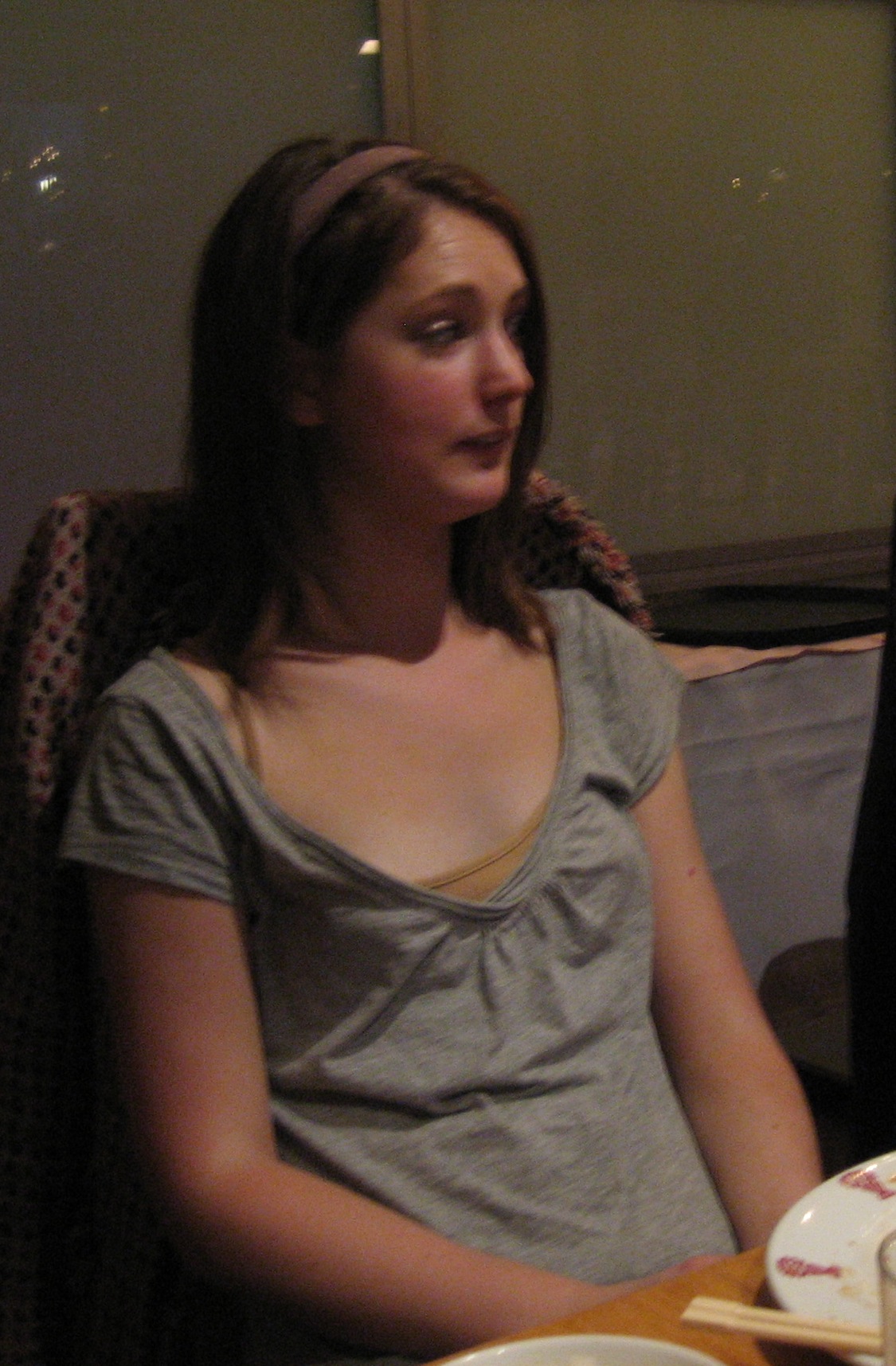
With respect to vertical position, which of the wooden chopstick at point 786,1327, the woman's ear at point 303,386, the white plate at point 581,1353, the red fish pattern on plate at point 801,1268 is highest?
the woman's ear at point 303,386

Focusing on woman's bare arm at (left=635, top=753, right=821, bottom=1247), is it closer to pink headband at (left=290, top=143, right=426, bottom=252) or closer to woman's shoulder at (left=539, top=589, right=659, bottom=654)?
woman's shoulder at (left=539, top=589, right=659, bottom=654)

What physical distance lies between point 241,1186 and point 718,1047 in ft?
1.25

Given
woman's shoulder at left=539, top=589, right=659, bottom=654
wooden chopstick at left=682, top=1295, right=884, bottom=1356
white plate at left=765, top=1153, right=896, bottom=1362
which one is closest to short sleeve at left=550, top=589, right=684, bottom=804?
woman's shoulder at left=539, top=589, right=659, bottom=654

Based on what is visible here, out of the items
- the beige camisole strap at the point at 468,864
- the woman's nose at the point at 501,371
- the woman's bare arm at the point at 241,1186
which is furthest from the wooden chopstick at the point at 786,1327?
the woman's nose at the point at 501,371

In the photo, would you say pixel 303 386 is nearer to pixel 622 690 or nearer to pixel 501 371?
pixel 501 371

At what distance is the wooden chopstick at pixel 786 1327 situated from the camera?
22.2 inches

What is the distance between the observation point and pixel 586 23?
2.51 metres

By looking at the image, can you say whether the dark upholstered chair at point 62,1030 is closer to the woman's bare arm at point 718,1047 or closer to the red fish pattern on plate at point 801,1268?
the woman's bare arm at point 718,1047

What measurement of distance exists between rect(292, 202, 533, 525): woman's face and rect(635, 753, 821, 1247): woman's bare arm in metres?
0.30

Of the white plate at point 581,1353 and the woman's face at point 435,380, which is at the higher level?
the woman's face at point 435,380

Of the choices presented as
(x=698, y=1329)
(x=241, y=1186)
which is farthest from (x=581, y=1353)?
(x=241, y=1186)

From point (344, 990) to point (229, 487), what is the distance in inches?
15.2

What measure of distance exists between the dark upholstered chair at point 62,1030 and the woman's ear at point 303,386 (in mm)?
157

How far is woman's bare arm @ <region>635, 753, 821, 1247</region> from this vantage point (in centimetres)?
105
